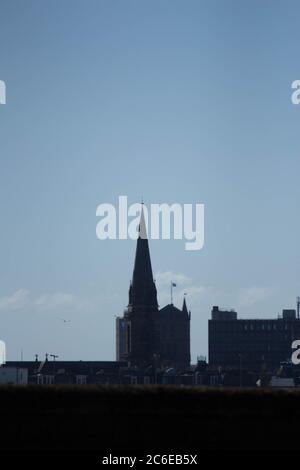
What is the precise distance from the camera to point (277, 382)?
7761 inches
